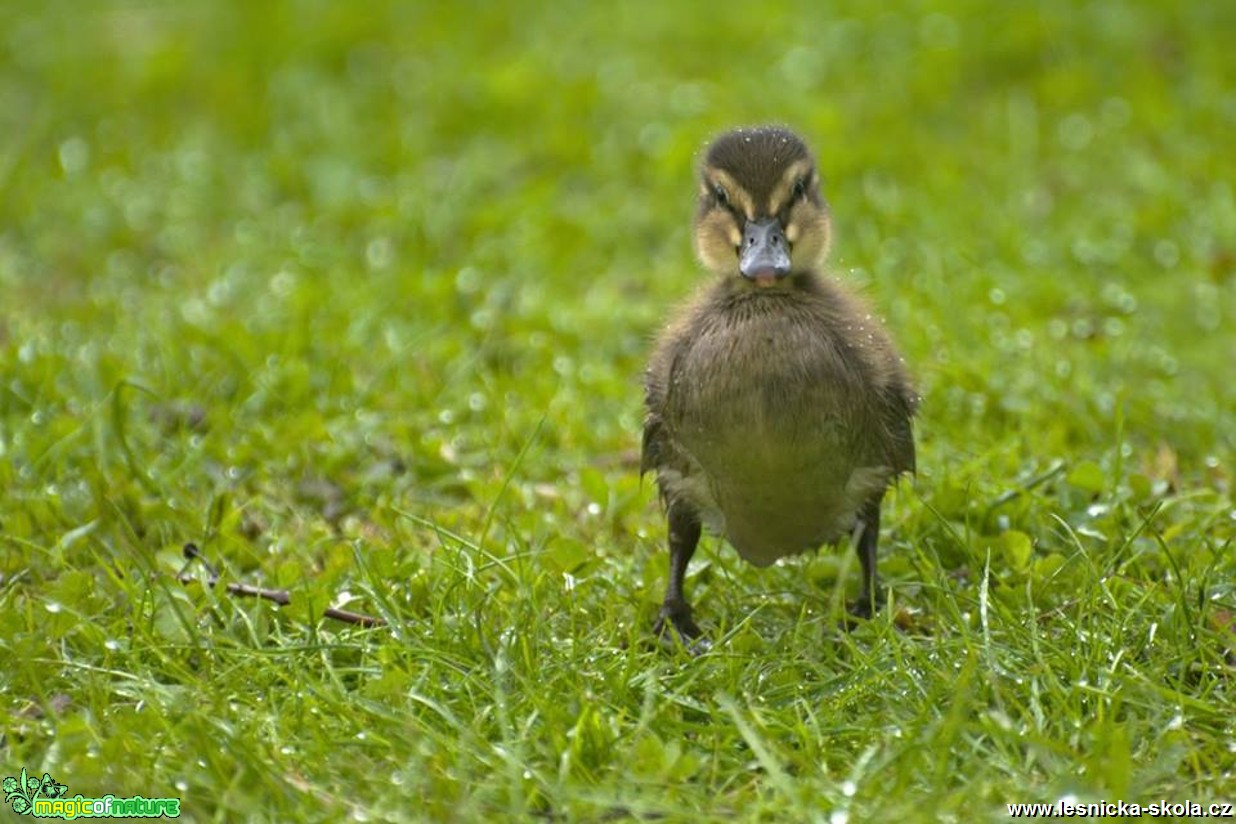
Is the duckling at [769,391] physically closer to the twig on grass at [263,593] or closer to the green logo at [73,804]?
the twig on grass at [263,593]

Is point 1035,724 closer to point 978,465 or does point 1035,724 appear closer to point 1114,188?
point 978,465

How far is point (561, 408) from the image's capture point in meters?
6.03

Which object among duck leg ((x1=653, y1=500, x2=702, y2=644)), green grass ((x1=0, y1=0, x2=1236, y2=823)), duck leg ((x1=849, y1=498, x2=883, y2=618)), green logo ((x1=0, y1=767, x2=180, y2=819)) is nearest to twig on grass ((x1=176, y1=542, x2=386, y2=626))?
green grass ((x1=0, y1=0, x2=1236, y2=823))

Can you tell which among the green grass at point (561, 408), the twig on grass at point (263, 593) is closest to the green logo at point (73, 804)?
the green grass at point (561, 408)

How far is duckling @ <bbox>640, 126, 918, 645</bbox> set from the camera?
4.21m

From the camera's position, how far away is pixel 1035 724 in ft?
12.2

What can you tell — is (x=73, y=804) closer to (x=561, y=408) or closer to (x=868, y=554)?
(x=868, y=554)

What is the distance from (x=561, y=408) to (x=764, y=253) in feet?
5.74

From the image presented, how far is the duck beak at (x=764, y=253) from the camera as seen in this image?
435cm

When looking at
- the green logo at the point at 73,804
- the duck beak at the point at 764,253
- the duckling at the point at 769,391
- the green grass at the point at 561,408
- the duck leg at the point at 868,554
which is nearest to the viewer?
the green logo at the point at 73,804

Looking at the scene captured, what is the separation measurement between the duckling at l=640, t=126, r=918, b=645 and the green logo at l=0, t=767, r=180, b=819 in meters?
1.41

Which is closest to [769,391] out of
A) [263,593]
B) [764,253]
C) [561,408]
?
[764,253]

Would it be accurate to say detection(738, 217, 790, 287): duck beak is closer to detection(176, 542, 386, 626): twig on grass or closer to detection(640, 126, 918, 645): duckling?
detection(640, 126, 918, 645): duckling

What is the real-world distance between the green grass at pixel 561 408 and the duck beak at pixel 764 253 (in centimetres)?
77
